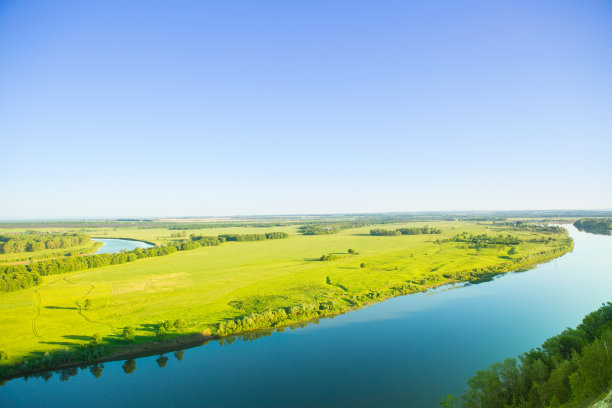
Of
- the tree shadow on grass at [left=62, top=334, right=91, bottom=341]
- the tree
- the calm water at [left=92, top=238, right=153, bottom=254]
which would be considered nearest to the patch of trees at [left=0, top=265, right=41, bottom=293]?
the tree shadow on grass at [left=62, top=334, right=91, bottom=341]

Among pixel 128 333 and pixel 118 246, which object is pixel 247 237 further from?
pixel 128 333

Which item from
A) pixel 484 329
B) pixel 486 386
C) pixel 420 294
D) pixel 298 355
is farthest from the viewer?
pixel 420 294

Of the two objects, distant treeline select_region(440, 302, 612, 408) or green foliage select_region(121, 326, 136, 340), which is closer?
distant treeline select_region(440, 302, 612, 408)

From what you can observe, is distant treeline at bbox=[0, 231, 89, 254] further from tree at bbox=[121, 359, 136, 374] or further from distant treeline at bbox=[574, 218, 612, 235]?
distant treeline at bbox=[574, 218, 612, 235]

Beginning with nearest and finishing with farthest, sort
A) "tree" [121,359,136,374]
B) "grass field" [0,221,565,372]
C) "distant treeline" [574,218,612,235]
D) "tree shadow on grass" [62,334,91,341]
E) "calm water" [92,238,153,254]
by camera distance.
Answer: "tree" [121,359,136,374], "tree shadow on grass" [62,334,91,341], "grass field" [0,221,565,372], "calm water" [92,238,153,254], "distant treeline" [574,218,612,235]

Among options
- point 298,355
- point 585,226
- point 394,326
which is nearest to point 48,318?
point 298,355

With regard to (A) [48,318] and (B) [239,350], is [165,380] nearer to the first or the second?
(B) [239,350]

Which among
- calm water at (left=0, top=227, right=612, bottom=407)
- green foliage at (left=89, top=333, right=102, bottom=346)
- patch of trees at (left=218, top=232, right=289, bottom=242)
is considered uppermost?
A: patch of trees at (left=218, top=232, right=289, bottom=242)
